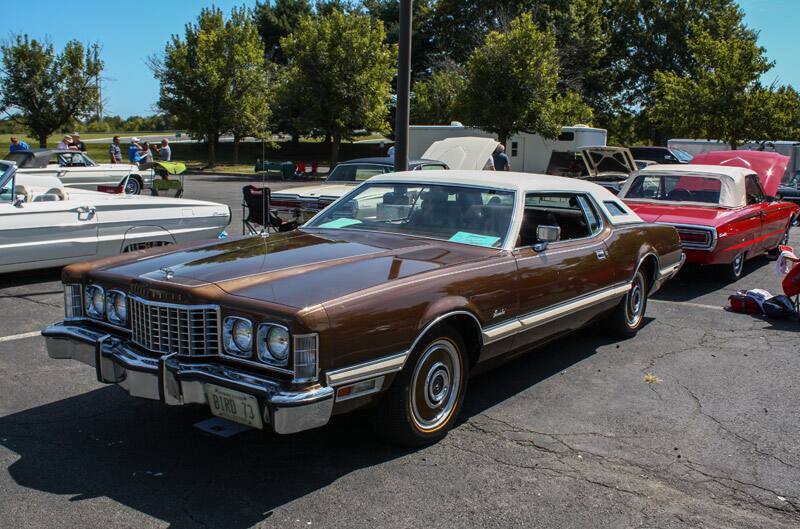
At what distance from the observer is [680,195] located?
1015 cm

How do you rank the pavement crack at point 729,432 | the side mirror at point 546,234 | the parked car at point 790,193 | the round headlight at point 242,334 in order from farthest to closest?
the parked car at point 790,193 < the side mirror at point 546,234 < the pavement crack at point 729,432 < the round headlight at point 242,334

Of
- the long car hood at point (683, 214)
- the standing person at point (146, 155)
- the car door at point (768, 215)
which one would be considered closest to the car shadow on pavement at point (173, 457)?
the long car hood at point (683, 214)

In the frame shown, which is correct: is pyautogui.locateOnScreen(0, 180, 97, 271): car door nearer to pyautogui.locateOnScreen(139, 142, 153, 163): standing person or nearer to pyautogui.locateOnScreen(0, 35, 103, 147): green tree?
pyautogui.locateOnScreen(139, 142, 153, 163): standing person

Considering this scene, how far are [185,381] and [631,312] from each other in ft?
14.6

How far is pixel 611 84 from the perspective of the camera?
162ft

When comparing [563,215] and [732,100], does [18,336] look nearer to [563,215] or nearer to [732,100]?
[563,215]

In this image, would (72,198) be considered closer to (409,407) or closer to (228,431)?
(228,431)

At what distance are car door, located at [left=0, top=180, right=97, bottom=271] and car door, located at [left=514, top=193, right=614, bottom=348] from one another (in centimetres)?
512

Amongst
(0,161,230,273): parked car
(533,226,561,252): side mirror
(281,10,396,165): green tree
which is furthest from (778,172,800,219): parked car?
(281,10,396,165): green tree

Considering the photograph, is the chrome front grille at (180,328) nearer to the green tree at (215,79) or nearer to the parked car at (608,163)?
the parked car at (608,163)

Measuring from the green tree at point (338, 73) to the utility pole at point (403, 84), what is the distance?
24.5 meters

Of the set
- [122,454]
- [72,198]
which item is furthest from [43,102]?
[122,454]

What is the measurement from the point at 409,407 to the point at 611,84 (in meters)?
49.0

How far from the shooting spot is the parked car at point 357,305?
3586 mm
